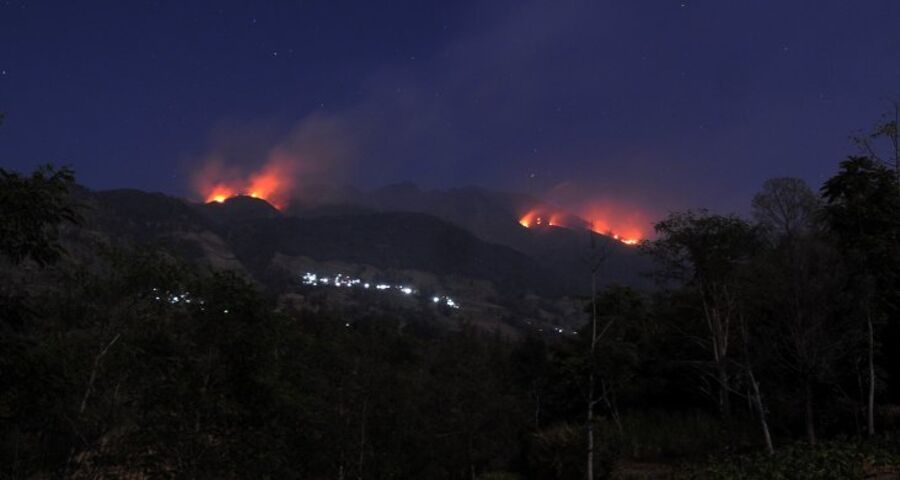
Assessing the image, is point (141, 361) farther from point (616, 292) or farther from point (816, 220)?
point (816, 220)

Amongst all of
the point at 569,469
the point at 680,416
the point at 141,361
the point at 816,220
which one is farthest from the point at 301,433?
the point at 816,220

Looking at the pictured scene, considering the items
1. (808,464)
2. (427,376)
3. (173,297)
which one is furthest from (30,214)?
(427,376)

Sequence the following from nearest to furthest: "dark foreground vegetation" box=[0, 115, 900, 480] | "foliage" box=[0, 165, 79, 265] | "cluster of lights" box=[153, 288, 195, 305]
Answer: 1. "foliage" box=[0, 165, 79, 265]
2. "dark foreground vegetation" box=[0, 115, 900, 480]
3. "cluster of lights" box=[153, 288, 195, 305]

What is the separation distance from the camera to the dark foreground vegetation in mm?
12922

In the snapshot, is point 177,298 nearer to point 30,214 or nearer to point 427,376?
point 30,214

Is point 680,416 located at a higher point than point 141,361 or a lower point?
lower

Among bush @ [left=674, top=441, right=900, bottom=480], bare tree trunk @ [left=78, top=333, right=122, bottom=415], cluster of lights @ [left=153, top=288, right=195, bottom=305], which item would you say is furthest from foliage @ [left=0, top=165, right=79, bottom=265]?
bush @ [left=674, top=441, right=900, bottom=480]

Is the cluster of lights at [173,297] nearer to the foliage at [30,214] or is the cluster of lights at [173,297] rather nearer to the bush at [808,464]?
the foliage at [30,214]

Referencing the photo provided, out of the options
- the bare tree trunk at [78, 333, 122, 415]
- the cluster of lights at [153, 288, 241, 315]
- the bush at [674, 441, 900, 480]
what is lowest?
the bush at [674, 441, 900, 480]

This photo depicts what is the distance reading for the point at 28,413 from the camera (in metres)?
11.7

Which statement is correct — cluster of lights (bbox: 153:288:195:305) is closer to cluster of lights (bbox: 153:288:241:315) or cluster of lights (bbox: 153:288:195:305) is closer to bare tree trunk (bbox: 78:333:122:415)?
cluster of lights (bbox: 153:288:241:315)

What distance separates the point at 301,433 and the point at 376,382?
5561 mm

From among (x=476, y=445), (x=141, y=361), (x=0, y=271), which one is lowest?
(x=476, y=445)

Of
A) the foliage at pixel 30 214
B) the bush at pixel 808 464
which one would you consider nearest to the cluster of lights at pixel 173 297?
the foliage at pixel 30 214
